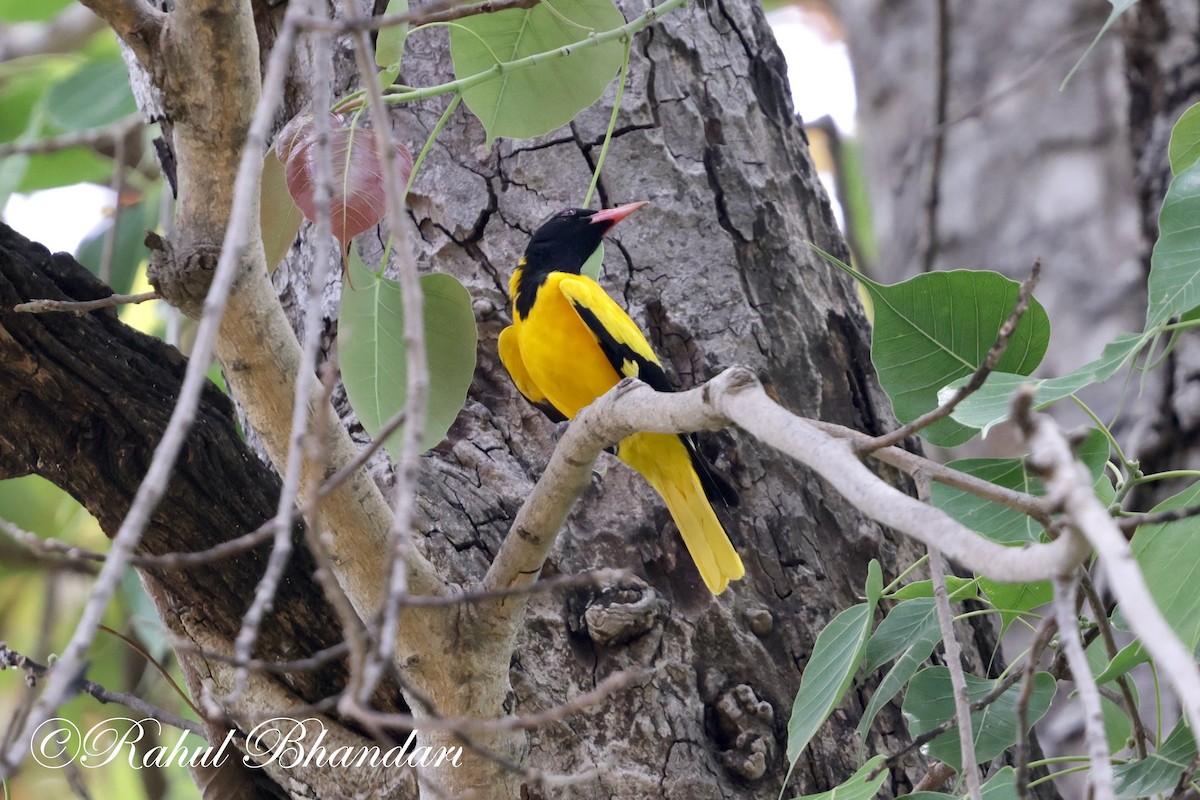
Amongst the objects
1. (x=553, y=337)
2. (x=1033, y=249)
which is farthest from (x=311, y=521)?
(x=1033, y=249)

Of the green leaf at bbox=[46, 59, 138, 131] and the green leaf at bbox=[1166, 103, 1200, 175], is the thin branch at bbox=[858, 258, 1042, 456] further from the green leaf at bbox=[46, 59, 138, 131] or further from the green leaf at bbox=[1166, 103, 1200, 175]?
the green leaf at bbox=[46, 59, 138, 131]

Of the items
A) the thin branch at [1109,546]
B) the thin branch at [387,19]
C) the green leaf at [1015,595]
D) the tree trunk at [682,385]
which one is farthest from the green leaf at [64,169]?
the thin branch at [1109,546]

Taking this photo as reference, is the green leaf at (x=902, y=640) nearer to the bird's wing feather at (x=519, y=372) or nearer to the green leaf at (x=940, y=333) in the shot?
the green leaf at (x=940, y=333)

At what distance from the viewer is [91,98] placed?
3283 millimetres

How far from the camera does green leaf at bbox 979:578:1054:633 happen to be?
1.66 meters

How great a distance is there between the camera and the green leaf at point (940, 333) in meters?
1.60

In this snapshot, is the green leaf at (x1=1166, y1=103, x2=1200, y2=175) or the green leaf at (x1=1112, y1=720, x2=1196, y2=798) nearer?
the green leaf at (x1=1112, y1=720, x2=1196, y2=798)

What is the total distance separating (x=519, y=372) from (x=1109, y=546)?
2.06 meters

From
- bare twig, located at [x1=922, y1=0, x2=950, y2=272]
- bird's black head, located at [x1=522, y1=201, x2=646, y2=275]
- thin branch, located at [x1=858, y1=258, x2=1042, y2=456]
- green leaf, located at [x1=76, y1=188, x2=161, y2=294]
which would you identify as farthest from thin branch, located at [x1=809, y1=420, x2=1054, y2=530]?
green leaf, located at [x1=76, y1=188, x2=161, y2=294]

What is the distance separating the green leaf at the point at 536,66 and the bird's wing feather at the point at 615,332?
57 centimetres

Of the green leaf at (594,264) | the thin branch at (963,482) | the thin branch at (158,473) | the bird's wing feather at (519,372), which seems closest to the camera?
the thin branch at (158,473)

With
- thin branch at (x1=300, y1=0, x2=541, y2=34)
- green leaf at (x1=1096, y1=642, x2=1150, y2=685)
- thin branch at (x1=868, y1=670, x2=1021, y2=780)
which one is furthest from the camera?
thin branch at (x1=868, y1=670, x2=1021, y2=780)

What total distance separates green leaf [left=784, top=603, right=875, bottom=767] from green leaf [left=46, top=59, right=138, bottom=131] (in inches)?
105

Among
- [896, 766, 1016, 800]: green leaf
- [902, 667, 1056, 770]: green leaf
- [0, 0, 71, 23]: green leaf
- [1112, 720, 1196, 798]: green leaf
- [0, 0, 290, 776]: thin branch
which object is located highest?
[0, 0, 71, 23]: green leaf
